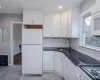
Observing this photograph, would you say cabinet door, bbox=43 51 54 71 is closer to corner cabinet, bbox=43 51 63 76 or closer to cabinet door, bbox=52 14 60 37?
corner cabinet, bbox=43 51 63 76

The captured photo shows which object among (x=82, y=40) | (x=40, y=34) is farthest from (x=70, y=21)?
(x=40, y=34)

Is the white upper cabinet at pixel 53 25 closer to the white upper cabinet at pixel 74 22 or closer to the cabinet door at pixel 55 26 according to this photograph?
the cabinet door at pixel 55 26

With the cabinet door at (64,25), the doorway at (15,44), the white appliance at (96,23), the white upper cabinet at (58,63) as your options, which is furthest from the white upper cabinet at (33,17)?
the white appliance at (96,23)

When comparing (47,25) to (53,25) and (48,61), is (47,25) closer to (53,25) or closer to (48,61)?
(53,25)

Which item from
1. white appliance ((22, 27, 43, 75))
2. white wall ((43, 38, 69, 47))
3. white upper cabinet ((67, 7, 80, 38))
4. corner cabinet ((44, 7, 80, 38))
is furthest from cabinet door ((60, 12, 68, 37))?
white appliance ((22, 27, 43, 75))

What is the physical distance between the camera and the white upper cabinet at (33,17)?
453cm

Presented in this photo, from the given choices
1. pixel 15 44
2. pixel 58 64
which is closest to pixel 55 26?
pixel 58 64

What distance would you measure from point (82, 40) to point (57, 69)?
1.50 metres

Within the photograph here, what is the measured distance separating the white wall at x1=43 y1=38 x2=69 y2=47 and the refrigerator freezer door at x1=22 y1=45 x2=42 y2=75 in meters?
0.98

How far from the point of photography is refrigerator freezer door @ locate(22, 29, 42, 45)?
178 inches

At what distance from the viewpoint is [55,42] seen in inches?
216

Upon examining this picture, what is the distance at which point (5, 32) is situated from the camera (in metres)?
5.91

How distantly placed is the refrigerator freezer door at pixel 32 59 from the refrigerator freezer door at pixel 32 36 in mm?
181

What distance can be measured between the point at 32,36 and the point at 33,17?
69 cm
